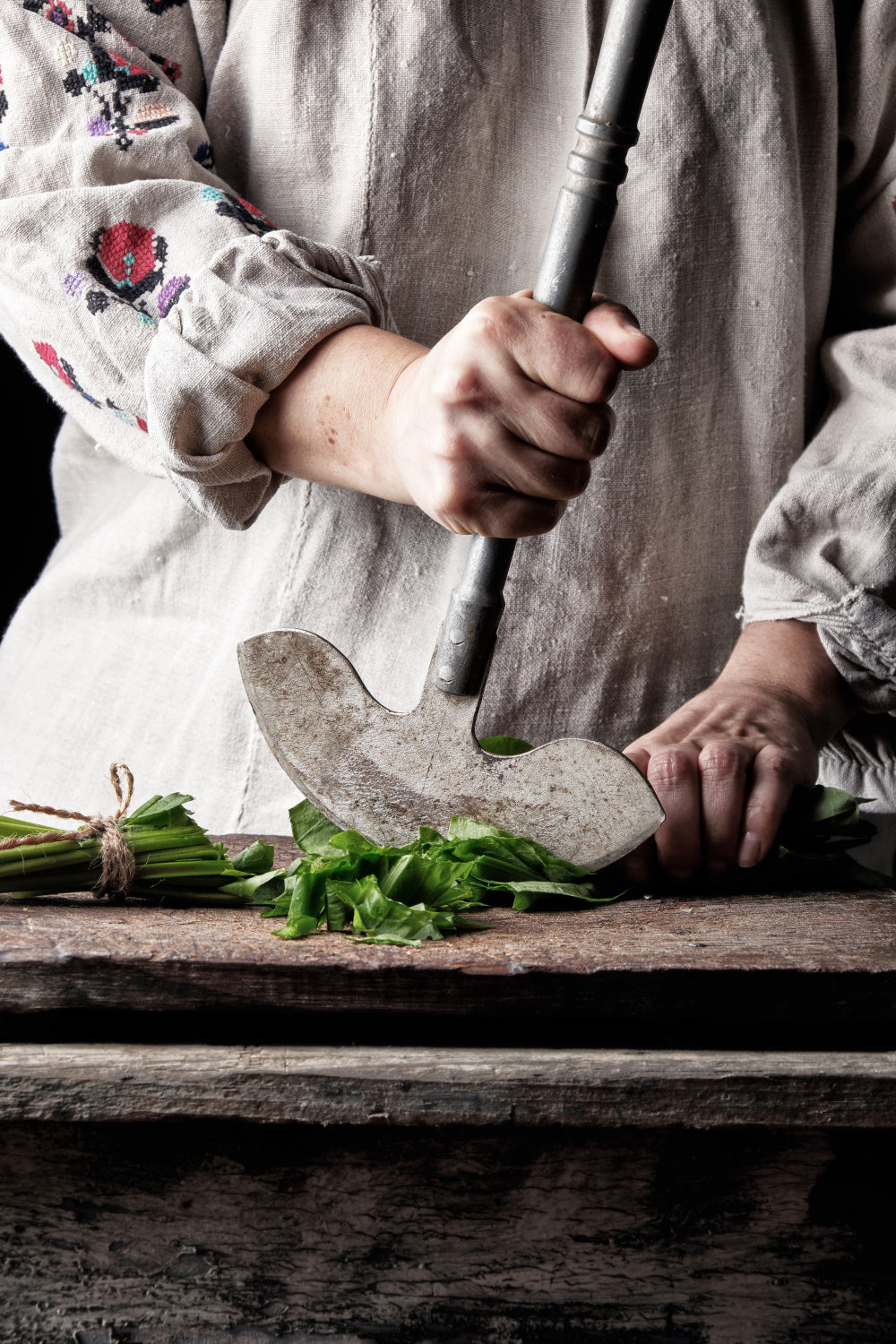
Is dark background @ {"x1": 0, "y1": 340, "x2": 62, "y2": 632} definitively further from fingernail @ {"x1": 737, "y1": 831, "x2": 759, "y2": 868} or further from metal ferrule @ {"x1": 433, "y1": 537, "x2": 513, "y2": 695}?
fingernail @ {"x1": 737, "y1": 831, "x2": 759, "y2": 868}

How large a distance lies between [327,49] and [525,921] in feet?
2.65

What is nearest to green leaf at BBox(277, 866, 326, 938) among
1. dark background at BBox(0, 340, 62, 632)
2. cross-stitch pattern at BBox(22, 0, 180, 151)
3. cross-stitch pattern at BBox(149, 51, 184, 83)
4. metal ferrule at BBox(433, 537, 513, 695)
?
metal ferrule at BBox(433, 537, 513, 695)

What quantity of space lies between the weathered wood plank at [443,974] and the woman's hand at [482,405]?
1.03 ft

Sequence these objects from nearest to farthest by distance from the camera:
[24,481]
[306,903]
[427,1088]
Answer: [427,1088], [306,903], [24,481]

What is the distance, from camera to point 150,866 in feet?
2.43

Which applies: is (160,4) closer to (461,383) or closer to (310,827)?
(461,383)

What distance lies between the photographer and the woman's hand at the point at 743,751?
0.83 m

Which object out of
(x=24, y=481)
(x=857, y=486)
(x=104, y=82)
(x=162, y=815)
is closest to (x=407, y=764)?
(x=162, y=815)

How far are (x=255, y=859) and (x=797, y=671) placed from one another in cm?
51

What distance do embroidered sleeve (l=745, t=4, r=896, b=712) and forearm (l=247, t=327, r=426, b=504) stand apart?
0.37 m

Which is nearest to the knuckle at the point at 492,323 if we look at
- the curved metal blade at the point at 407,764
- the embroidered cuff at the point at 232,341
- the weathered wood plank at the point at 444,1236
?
the embroidered cuff at the point at 232,341

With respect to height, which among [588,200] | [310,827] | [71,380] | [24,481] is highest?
[588,200]

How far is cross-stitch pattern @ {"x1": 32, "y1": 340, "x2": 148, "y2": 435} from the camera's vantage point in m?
0.94

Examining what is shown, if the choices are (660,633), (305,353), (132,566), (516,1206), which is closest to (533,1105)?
(516,1206)
